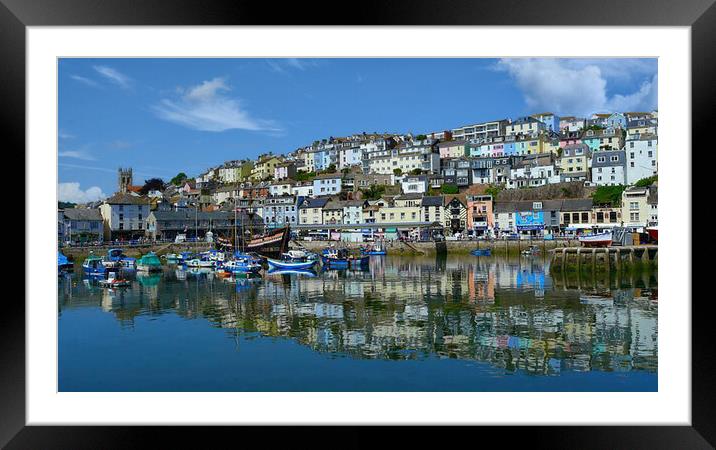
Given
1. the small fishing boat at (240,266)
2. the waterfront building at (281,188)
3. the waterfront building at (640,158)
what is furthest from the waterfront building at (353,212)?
the small fishing boat at (240,266)

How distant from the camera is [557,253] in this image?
608 inches

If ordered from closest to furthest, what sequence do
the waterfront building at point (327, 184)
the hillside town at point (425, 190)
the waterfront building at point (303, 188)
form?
the hillside town at point (425, 190), the waterfront building at point (327, 184), the waterfront building at point (303, 188)

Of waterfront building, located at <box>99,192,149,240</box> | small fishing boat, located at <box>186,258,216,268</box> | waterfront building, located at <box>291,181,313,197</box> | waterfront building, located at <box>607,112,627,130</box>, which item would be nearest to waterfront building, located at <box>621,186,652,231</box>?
waterfront building, located at <box>607,112,627,130</box>

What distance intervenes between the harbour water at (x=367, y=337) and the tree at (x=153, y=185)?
834 inches

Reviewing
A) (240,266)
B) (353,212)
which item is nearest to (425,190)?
(353,212)

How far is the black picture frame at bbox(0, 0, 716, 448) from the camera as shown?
2.14 m

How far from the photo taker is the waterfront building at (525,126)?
33.7 metres

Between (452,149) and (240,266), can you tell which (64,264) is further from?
(452,149)

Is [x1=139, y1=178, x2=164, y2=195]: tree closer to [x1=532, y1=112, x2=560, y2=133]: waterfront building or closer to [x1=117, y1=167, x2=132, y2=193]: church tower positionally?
[x1=117, y1=167, x2=132, y2=193]: church tower

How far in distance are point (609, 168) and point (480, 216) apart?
5852 mm

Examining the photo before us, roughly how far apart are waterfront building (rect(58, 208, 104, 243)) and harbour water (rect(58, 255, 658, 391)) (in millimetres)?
10894

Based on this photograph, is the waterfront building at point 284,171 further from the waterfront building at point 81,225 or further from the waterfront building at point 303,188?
the waterfront building at point 81,225

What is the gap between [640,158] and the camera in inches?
954
